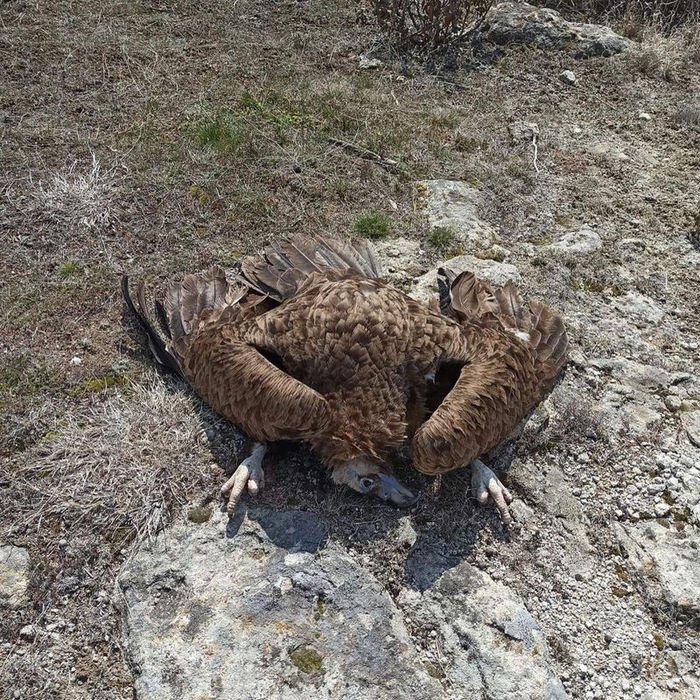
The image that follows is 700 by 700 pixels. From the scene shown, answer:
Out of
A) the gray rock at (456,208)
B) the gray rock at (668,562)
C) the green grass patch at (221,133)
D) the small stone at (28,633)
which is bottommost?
the small stone at (28,633)

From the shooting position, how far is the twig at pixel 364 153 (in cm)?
781

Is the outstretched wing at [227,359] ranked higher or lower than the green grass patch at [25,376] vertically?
higher

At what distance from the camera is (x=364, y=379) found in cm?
454

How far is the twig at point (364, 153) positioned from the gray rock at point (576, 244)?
1.99 meters

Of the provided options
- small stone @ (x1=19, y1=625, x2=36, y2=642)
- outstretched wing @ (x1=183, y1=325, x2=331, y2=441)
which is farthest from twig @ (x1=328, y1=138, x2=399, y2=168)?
small stone @ (x1=19, y1=625, x2=36, y2=642)

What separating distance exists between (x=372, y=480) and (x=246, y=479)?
83 cm

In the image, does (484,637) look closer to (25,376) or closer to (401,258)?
(401,258)

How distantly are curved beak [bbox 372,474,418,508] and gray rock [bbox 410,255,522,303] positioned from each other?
2132mm

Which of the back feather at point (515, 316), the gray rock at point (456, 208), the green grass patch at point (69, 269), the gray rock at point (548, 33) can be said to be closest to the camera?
the back feather at point (515, 316)

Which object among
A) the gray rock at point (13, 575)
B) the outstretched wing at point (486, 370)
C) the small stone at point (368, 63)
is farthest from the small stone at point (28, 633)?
the small stone at point (368, 63)

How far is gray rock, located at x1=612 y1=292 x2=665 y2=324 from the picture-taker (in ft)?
20.8

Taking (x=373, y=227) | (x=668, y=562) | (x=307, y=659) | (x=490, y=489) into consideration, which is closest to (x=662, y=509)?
(x=668, y=562)

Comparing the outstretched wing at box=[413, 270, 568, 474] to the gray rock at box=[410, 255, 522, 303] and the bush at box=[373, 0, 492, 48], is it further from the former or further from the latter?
the bush at box=[373, 0, 492, 48]

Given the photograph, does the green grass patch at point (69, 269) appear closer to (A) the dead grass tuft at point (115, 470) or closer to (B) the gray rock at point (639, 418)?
(A) the dead grass tuft at point (115, 470)
